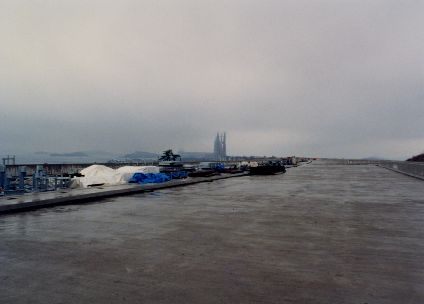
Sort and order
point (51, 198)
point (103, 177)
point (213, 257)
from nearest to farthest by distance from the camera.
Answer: point (213, 257)
point (51, 198)
point (103, 177)

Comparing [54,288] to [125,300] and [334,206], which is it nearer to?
[125,300]

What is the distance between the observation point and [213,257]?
24.1ft

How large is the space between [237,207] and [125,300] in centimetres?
1052

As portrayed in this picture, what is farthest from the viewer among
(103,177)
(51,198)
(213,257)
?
(103,177)

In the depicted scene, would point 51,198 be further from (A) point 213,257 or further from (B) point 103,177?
(A) point 213,257

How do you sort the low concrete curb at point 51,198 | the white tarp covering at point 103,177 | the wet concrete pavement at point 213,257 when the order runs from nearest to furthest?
the wet concrete pavement at point 213,257, the low concrete curb at point 51,198, the white tarp covering at point 103,177

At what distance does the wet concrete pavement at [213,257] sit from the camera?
536 centimetres

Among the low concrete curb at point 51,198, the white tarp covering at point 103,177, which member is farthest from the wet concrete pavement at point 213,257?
the white tarp covering at point 103,177

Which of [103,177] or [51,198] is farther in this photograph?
[103,177]

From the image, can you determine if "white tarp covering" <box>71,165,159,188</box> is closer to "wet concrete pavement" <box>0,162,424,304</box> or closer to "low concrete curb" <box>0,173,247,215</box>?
"low concrete curb" <box>0,173,247,215</box>

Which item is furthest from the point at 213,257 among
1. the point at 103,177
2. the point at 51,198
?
the point at 103,177

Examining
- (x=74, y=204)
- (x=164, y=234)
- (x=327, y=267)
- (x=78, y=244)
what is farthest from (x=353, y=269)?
(x=74, y=204)

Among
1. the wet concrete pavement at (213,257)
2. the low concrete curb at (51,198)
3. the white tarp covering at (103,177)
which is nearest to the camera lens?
the wet concrete pavement at (213,257)

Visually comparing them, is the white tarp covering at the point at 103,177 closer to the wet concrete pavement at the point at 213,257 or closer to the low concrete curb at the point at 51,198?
the low concrete curb at the point at 51,198
